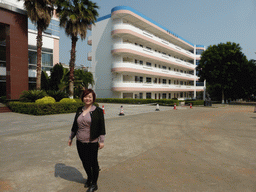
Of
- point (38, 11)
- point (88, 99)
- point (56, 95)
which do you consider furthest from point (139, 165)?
point (38, 11)

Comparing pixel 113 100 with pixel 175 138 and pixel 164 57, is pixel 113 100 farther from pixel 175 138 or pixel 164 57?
pixel 175 138

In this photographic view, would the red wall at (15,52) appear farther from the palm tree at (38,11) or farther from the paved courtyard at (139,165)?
the paved courtyard at (139,165)

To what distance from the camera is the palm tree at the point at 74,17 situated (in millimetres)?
19391

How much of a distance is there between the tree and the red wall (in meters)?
32.3

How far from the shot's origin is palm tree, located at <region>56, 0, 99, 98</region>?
1939cm

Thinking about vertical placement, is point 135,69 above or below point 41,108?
above

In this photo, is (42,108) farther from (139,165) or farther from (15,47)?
(139,165)

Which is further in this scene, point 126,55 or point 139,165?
point 126,55

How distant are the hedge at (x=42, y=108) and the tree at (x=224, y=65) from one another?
29917mm

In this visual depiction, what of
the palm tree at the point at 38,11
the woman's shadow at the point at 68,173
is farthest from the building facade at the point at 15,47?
the woman's shadow at the point at 68,173

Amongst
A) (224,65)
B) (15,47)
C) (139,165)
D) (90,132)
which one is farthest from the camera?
(224,65)

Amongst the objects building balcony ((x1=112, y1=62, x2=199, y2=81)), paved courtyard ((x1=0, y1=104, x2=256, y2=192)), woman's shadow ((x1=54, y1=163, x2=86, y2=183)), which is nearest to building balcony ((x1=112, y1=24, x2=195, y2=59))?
building balcony ((x1=112, y1=62, x2=199, y2=81))

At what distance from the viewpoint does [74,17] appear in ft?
63.2

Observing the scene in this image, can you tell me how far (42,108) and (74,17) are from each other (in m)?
10.6
